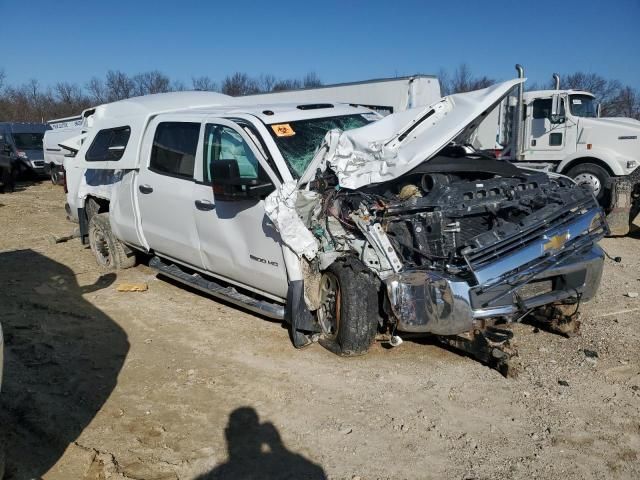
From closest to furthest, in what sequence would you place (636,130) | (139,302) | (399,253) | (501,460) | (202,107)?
(501,460)
(399,253)
(139,302)
(202,107)
(636,130)

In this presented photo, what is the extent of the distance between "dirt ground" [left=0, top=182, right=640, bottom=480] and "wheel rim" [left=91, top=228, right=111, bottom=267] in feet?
6.06

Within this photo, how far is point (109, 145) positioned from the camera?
715 centimetres

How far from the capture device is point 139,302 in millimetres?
6363

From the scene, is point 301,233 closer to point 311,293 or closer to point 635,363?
point 311,293

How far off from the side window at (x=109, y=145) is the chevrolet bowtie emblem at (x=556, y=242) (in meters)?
4.72

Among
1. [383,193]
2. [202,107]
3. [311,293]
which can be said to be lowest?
[311,293]

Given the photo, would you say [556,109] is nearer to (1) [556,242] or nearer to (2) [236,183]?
(1) [556,242]

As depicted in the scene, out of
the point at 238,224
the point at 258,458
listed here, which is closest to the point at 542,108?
the point at 238,224

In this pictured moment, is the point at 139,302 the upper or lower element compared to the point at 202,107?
lower

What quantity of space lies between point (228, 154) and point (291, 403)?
2.40 metres

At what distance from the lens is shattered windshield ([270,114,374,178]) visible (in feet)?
16.3

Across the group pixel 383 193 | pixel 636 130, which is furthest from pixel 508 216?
pixel 636 130

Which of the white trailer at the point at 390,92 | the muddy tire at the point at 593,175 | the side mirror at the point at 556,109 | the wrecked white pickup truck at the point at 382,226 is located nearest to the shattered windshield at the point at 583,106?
the side mirror at the point at 556,109

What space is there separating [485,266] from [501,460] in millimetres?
1313
